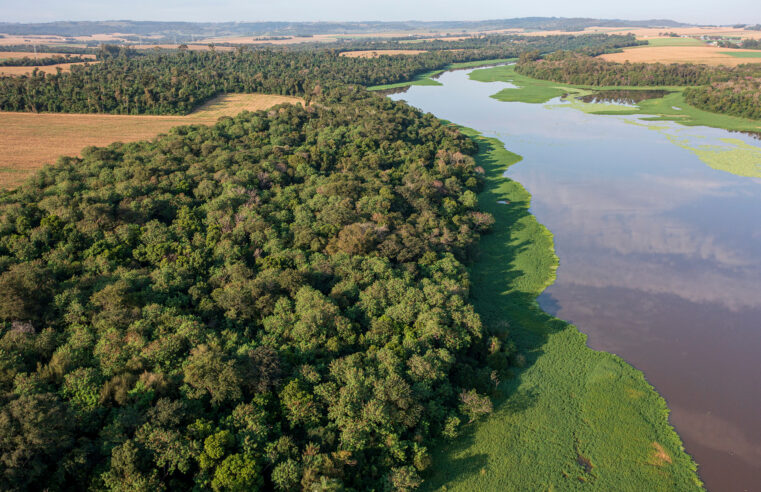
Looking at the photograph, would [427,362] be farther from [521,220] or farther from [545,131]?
[545,131]

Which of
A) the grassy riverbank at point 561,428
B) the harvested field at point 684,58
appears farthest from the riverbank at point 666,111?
the grassy riverbank at point 561,428

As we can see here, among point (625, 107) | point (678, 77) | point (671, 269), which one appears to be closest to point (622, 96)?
point (625, 107)

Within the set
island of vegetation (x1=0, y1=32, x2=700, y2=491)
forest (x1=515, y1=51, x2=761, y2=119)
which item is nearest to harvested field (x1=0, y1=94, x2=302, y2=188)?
island of vegetation (x1=0, y1=32, x2=700, y2=491)

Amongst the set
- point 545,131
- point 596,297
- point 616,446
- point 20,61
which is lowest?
point 616,446

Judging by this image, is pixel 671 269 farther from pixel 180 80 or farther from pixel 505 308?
pixel 180 80

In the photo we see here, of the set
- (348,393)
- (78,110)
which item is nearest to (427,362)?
(348,393)

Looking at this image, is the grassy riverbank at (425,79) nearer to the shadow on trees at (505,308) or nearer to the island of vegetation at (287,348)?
the shadow on trees at (505,308)
